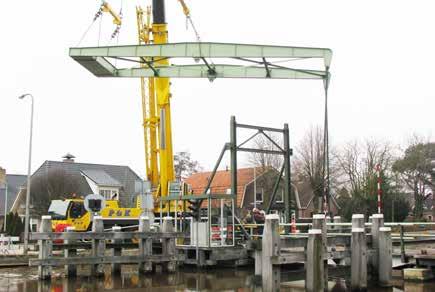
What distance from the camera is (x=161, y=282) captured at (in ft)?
51.0

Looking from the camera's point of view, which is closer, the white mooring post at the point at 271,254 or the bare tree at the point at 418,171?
the white mooring post at the point at 271,254

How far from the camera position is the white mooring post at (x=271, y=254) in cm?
1149

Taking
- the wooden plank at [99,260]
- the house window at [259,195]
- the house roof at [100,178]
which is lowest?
the wooden plank at [99,260]

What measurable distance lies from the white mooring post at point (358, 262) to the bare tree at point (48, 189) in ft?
99.9

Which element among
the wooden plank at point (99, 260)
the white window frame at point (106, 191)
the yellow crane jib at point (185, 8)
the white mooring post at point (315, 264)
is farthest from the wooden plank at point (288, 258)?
the white window frame at point (106, 191)

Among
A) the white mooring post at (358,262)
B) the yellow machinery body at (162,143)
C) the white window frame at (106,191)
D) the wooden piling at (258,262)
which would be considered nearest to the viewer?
the white mooring post at (358,262)

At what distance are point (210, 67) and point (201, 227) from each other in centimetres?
511

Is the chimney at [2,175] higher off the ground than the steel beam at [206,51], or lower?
lower

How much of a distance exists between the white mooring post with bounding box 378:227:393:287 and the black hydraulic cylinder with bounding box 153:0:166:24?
1284 cm

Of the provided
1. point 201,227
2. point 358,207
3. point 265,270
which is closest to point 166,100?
point 201,227

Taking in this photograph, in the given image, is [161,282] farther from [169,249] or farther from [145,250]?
[169,249]

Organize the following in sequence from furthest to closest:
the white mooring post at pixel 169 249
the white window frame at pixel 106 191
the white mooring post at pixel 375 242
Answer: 1. the white window frame at pixel 106 191
2. the white mooring post at pixel 169 249
3. the white mooring post at pixel 375 242

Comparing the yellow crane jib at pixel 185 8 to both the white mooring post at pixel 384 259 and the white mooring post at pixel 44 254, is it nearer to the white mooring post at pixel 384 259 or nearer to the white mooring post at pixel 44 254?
the white mooring post at pixel 44 254

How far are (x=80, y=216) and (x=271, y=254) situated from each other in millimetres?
13546
